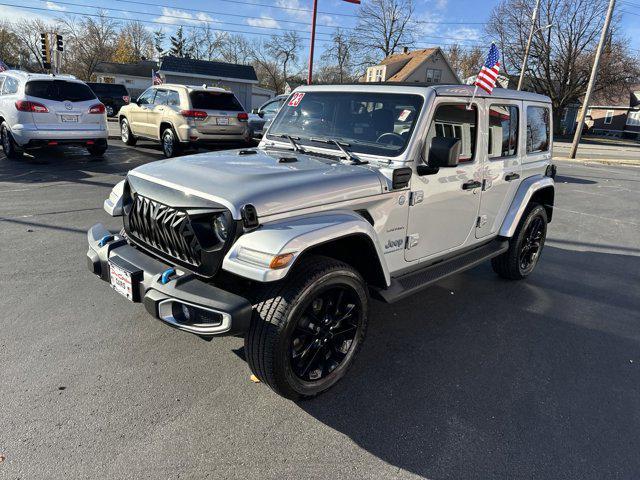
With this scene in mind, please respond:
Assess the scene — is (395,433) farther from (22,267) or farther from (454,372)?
(22,267)

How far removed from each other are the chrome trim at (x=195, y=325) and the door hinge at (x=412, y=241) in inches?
64.8

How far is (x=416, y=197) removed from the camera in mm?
3346

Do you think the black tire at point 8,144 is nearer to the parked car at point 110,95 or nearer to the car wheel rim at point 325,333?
the car wheel rim at point 325,333

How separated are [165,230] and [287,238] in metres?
0.85

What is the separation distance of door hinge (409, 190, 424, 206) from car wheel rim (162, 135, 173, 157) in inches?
372

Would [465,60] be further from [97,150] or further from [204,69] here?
[97,150]

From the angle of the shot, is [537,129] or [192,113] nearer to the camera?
[537,129]

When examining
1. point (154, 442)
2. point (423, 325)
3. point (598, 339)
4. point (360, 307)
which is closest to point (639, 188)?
point (598, 339)

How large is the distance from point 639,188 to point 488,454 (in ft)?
44.9

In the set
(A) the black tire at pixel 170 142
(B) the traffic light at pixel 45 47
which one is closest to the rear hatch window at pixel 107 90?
(B) the traffic light at pixel 45 47

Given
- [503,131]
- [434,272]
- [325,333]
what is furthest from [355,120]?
[325,333]

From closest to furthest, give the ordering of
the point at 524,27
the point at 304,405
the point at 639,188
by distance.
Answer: the point at 304,405
the point at 639,188
the point at 524,27

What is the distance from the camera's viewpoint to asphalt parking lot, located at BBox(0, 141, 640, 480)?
237 cm

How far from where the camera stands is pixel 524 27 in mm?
42312
